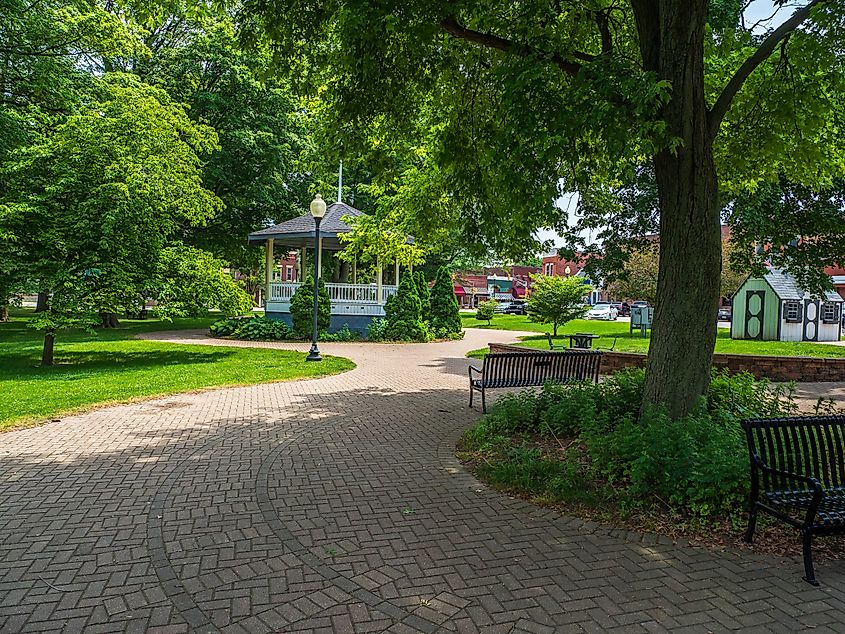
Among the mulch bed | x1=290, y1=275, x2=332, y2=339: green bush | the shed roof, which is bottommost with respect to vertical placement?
the mulch bed

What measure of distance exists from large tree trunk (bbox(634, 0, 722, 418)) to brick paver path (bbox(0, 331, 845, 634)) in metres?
2.05

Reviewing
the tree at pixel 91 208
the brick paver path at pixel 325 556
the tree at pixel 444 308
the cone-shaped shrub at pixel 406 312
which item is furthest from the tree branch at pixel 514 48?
the tree at pixel 444 308

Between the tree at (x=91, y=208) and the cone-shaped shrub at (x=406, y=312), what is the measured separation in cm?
1079

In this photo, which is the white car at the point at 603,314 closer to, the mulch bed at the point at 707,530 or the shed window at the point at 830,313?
the shed window at the point at 830,313

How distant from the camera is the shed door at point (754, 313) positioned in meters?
23.2

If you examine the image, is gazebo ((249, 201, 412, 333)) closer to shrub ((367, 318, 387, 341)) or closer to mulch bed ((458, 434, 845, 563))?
shrub ((367, 318, 387, 341))

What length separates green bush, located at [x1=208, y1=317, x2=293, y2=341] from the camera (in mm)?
21688

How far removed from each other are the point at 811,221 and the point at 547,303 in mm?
11424

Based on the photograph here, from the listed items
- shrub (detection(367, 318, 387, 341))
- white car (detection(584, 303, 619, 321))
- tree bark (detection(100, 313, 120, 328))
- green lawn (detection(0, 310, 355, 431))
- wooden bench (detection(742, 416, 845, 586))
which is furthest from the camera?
white car (detection(584, 303, 619, 321))

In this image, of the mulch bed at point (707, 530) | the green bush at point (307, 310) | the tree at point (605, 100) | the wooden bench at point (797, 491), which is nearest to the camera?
the wooden bench at point (797, 491)

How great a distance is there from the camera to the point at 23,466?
5.85 metres

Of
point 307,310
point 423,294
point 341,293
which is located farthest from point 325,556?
point 423,294

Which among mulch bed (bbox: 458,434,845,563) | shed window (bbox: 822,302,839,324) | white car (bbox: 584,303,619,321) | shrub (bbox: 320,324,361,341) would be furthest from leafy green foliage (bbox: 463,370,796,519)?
white car (bbox: 584,303,619,321)

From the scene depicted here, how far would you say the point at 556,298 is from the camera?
70.6ft
